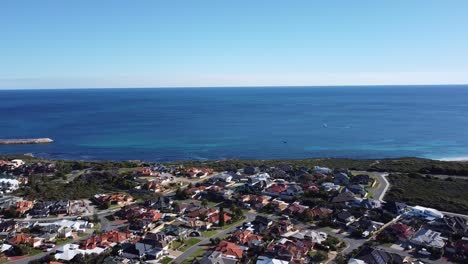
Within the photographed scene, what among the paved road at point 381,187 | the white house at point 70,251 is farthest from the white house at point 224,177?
the white house at point 70,251

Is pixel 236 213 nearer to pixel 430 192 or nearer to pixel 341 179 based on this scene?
pixel 341 179

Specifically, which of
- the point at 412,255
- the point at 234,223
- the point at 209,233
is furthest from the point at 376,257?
the point at 209,233

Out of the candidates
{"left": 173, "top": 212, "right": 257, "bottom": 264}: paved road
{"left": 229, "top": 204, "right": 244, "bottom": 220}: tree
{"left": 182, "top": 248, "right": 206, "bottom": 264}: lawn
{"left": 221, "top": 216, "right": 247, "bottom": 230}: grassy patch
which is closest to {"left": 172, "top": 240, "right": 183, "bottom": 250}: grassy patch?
{"left": 173, "top": 212, "right": 257, "bottom": 264}: paved road

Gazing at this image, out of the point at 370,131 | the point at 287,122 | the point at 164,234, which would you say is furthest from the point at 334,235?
the point at 287,122

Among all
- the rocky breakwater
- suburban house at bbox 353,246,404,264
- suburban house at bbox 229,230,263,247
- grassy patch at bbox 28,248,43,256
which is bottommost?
the rocky breakwater

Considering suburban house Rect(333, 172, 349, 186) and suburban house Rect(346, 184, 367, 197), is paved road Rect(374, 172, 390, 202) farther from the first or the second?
suburban house Rect(333, 172, 349, 186)

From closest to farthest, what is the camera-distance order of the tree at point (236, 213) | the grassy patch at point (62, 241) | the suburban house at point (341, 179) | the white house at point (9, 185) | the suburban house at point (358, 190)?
the grassy patch at point (62, 241) → the tree at point (236, 213) → the suburban house at point (358, 190) → the white house at point (9, 185) → the suburban house at point (341, 179)

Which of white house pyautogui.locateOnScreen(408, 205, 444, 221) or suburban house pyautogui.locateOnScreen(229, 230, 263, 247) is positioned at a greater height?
suburban house pyautogui.locateOnScreen(229, 230, 263, 247)

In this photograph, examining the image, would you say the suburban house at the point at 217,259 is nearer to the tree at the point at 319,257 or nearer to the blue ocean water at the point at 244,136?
the tree at the point at 319,257

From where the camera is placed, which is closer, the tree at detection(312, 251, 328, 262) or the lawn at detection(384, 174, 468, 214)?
the tree at detection(312, 251, 328, 262)
